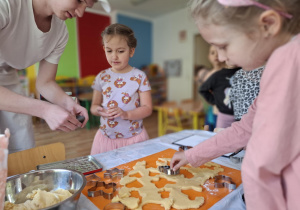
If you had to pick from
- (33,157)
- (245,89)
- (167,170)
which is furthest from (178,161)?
(245,89)

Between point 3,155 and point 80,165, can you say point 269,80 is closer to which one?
point 3,155

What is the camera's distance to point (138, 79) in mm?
1155

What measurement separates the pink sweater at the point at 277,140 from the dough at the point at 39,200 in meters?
0.48

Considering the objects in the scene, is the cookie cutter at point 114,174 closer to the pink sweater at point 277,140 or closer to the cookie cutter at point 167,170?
the cookie cutter at point 167,170

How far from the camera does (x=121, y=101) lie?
114 cm

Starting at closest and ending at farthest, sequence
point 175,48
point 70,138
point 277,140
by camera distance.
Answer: point 277,140 → point 70,138 → point 175,48

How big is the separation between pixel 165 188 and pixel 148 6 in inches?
184

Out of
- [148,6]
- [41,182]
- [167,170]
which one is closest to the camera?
[41,182]

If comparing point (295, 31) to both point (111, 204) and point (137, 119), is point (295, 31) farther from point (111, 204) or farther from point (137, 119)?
point (137, 119)

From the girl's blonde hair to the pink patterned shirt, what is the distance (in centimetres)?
68

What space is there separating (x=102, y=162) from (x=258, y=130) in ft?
2.21

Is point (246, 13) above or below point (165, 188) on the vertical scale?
above

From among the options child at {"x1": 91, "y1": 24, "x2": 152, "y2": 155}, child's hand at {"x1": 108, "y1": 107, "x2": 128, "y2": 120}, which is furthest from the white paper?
child's hand at {"x1": 108, "y1": 107, "x2": 128, "y2": 120}

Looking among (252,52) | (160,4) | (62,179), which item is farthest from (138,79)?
(160,4)
